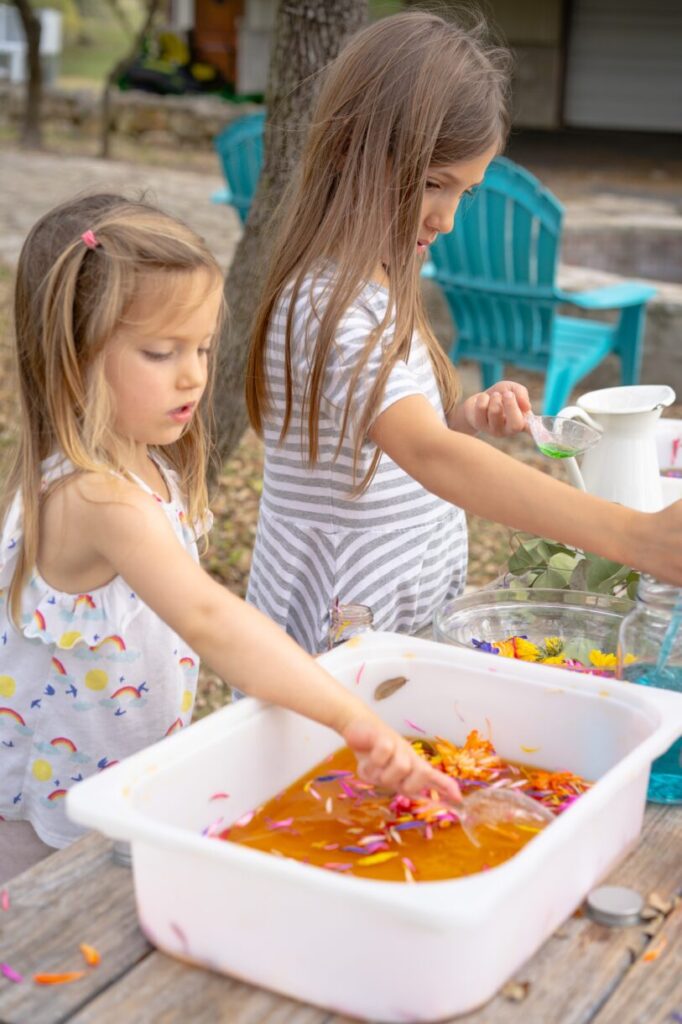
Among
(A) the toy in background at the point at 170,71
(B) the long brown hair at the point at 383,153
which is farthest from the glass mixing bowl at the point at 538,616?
(A) the toy in background at the point at 170,71

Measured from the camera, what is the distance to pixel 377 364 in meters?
1.64

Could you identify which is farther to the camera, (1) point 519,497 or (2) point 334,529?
(2) point 334,529

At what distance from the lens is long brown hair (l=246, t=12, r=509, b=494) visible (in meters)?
1.65

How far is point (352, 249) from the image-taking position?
67.2 inches

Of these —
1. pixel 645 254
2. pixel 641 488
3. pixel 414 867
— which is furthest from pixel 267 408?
pixel 645 254

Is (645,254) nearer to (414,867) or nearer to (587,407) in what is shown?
(587,407)

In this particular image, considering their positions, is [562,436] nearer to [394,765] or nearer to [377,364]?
[377,364]

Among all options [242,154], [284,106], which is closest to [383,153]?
[284,106]

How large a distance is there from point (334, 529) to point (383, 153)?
0.52 meters

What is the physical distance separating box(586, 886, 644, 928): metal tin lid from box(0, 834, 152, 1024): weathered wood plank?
13.8 inches

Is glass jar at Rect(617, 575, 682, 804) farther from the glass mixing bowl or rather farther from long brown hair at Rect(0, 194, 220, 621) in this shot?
long brown hair at Rect(0, 194, 220, 621)

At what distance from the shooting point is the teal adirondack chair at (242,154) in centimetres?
573

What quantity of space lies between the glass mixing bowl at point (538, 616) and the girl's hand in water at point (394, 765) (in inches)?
15.3

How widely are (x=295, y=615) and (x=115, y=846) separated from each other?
812mm
